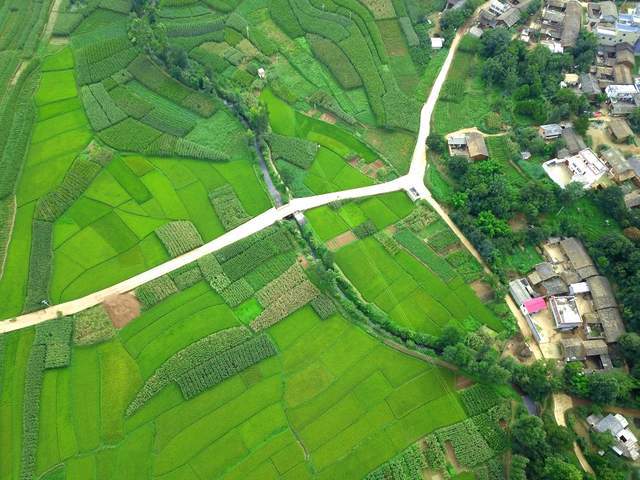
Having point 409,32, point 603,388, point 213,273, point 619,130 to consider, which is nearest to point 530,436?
point 603,388

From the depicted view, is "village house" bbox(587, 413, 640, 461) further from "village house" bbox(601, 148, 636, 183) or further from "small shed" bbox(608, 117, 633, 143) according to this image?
"small shed" bbox(608, 117, 633, 143)

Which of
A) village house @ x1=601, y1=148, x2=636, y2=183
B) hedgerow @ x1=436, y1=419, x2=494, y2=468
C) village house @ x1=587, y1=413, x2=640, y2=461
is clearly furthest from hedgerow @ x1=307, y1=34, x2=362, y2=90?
village house @ x1=587, y1=413, x2=640, y2=461

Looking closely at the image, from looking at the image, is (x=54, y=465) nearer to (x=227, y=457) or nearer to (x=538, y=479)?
(x=227, y=457)

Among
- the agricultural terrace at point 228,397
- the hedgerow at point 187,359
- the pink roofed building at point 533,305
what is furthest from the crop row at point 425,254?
the hedgerow at point 187,359

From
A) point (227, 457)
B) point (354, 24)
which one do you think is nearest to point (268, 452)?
point (227, 457)

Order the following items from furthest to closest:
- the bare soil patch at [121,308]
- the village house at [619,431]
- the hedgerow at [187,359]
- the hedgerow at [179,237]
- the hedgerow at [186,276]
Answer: the hedgerow at [179,237], the hedgerow at [186,276], the bare soil patch at [121,308], the hedgerow at [187,359], the village house at [619,431]

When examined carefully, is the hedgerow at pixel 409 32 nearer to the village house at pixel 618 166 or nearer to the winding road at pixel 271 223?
the winding road at pixel 271 223
